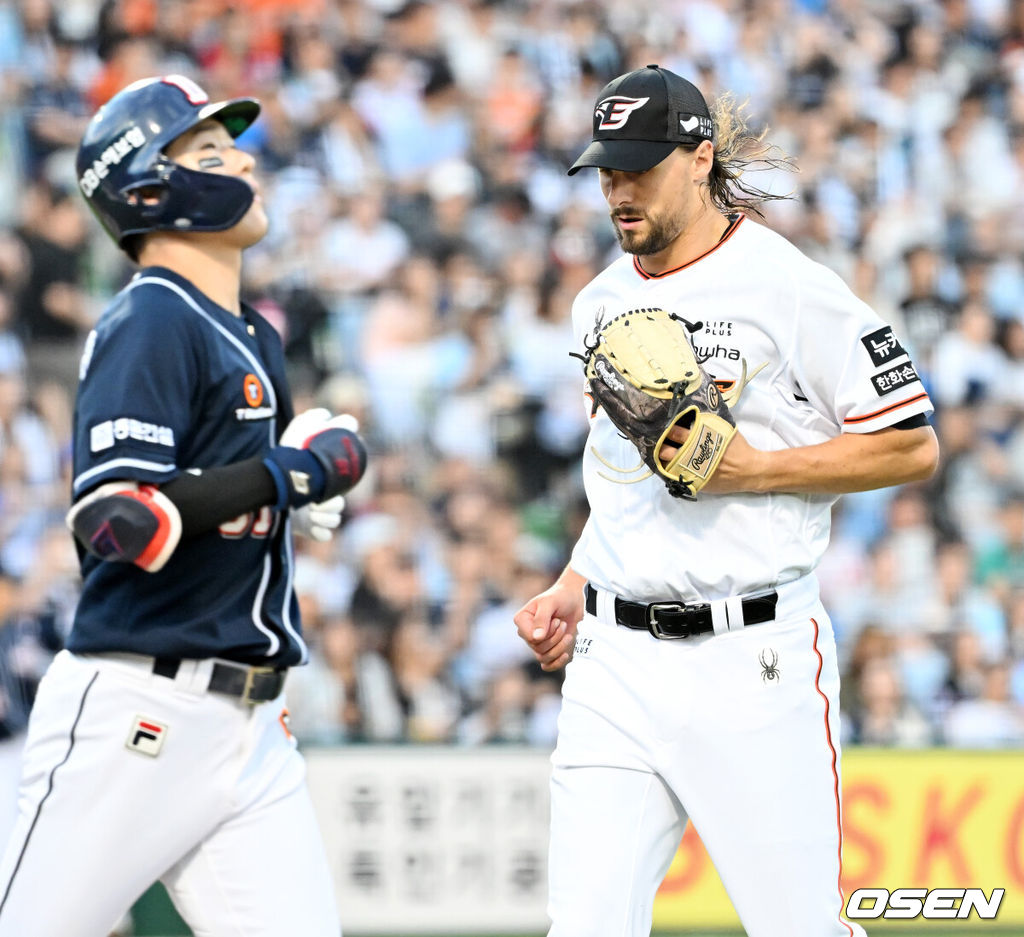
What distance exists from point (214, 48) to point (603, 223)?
310 centimetres

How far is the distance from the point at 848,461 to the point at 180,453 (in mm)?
1620

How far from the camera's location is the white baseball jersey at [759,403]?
370 cm

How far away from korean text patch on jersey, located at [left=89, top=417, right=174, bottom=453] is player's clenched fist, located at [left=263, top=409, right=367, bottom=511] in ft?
0.90

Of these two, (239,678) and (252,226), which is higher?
(252,226)

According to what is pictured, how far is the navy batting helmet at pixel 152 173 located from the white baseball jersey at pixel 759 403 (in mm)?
1141

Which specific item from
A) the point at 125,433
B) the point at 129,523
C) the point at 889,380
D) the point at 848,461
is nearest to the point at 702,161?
the point at 889,380

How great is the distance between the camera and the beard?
3871mm

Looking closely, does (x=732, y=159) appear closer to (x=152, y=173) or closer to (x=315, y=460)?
(x=315, y=460)

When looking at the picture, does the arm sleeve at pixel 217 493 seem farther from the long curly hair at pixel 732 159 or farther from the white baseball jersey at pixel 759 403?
the long curly hair at pixel 732 159

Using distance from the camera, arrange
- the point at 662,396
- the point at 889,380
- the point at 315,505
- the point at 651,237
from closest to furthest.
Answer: the point at 662,396 < the point at 889,380 < the point at 651,237 < the point at 315,505

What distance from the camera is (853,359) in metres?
3.68

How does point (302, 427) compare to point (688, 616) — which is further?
point (302, 427)

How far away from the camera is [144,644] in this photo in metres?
3.53

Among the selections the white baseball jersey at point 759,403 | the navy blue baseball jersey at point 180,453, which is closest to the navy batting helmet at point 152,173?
the navy blue baseball jersey at point 180,453
